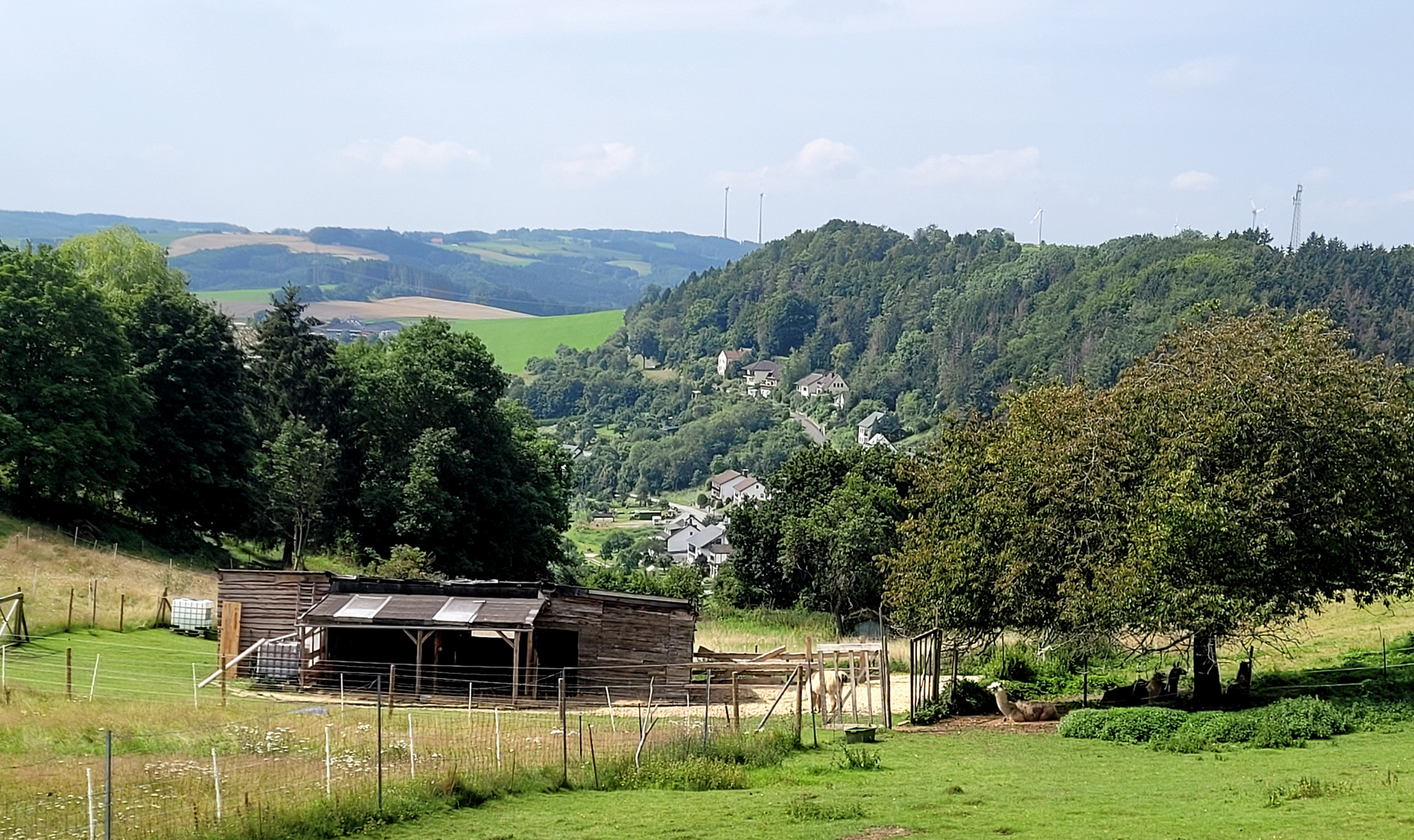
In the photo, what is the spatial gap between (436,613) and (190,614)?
900 cm

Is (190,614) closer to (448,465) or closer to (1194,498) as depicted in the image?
(448,465)

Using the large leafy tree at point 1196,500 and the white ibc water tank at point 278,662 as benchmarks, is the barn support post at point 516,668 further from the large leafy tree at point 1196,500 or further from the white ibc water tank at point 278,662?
the large leafy tree at point 1196,500

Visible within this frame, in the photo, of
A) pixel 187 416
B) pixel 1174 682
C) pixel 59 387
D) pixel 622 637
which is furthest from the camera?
pixel 187 416

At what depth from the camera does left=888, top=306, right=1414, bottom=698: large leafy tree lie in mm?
28016

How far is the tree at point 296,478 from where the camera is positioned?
58250 mm

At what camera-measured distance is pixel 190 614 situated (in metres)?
40.1

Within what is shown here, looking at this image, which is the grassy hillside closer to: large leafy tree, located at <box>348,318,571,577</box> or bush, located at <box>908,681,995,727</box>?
large leafy tree, located at <box>348,318,571,577</box>

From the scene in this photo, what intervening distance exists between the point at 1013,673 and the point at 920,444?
13575cm

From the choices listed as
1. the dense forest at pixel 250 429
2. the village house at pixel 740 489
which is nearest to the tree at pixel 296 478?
the dense forest at pixel 250 429

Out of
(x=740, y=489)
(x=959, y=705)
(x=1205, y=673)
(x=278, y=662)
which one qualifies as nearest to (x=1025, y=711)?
(x=959, y=705)

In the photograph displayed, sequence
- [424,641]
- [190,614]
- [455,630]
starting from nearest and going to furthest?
1. [455,630]
2. [424,641]
3. [190,614]

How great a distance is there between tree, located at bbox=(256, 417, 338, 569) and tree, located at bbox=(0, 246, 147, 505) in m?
6.19

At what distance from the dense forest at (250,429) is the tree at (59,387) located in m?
0.07

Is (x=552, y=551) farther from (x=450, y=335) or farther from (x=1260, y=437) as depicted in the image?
(x=1260, y=437)
